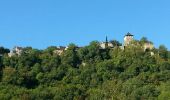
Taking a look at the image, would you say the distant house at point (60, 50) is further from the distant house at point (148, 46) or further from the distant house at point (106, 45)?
the distant house at point (148, 46)

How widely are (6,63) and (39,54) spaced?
220 inches

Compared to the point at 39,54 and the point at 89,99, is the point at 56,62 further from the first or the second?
the point at 89,99

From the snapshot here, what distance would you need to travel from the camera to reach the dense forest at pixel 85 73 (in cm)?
7075

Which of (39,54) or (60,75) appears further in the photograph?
(39,54)

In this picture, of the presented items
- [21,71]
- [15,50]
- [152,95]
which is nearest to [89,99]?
[152,95]

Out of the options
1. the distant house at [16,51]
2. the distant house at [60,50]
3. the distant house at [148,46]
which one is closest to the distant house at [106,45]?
the distant house at [60,50]

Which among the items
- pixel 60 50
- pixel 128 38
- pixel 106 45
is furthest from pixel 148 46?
pixel 60 50

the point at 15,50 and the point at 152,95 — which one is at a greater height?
the point at 15,50

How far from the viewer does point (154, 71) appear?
78.1m

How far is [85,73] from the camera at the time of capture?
263ft

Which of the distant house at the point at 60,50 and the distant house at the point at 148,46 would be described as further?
the distant house at the point at 60,50

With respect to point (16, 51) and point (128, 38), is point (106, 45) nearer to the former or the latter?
point (128, 38)

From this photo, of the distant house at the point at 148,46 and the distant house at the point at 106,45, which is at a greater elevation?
the distant house at the point at 106,45

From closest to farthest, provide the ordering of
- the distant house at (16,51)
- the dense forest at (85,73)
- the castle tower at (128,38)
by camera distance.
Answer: the dense forest at (85,73)
the distant house at (16,51)
the castle tower at (128,38)
